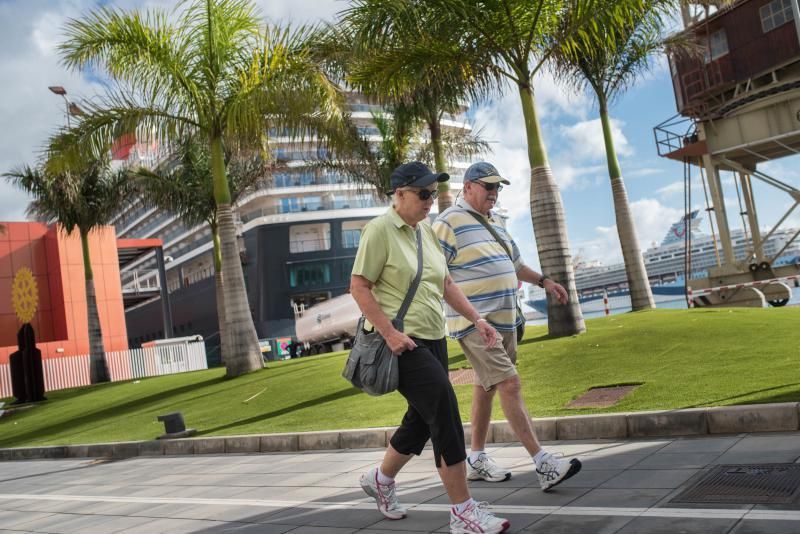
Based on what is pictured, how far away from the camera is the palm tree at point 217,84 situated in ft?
48.4

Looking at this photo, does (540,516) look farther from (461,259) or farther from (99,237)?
(99,237)

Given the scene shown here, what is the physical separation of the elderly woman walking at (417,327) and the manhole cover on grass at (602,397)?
2.88 metres

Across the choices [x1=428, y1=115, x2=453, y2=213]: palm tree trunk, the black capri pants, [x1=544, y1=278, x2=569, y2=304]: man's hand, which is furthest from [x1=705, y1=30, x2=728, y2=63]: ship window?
the black capri pants

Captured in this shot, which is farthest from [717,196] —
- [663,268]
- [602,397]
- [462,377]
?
[663,268]

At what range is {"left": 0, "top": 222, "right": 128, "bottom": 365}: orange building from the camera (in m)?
32.7

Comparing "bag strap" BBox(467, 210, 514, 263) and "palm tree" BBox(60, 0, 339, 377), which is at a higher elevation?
"palm tree" BBox(60, 0, 339, 377)

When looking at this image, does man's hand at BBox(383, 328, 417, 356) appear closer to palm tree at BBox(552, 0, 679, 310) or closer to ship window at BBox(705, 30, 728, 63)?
palm tree at BBox(552, 0, 679, 310)

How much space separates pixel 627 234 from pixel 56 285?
26.3m

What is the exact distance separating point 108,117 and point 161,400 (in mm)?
5793

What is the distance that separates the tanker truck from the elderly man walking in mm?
26269

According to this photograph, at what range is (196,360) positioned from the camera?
33156mm

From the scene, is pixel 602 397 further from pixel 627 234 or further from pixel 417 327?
pixel 627 234

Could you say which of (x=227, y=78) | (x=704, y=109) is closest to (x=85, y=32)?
(x=227, y=78)

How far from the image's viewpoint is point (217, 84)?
15.4 metres
